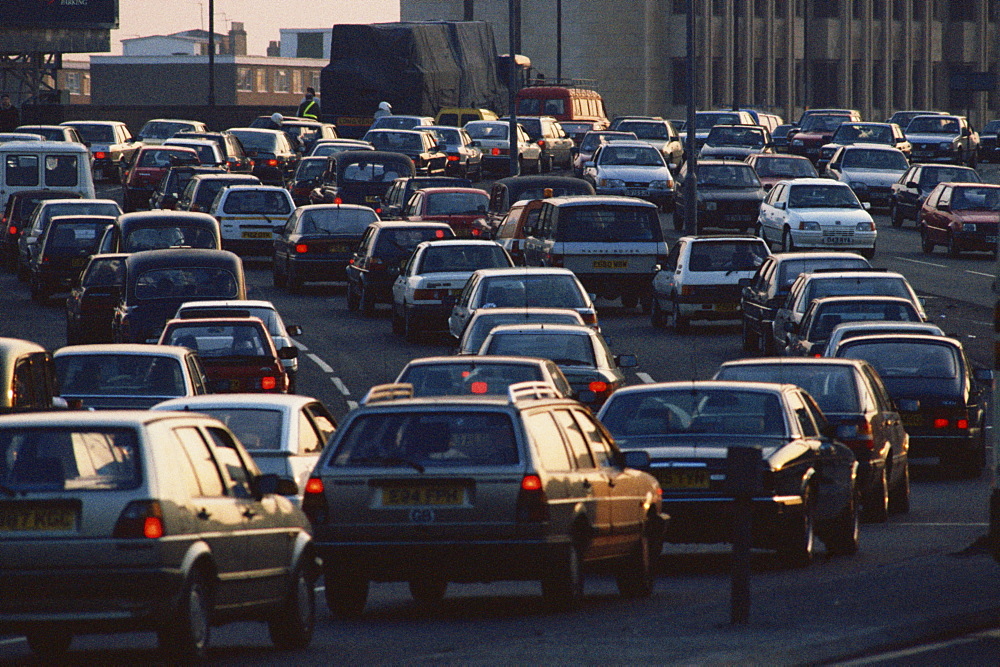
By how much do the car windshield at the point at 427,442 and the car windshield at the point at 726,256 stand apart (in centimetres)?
2046

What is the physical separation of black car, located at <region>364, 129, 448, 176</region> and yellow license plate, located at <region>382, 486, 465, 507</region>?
1709 inches

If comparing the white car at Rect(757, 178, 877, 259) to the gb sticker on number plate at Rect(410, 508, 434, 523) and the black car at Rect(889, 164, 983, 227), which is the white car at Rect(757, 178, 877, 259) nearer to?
the black car at Rect(889, 164, 983, 227)

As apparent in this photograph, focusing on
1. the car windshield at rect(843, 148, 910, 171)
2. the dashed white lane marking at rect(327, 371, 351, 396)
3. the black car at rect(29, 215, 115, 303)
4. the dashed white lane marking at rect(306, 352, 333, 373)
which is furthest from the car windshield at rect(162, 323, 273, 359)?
A: the car windshield at rect(843, 148, 910, 171)

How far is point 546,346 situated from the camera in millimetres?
22016

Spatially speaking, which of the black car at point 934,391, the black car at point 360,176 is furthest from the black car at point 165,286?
the black car at point 360,176

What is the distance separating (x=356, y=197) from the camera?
47.1 metres

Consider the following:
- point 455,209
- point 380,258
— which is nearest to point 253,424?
point 380,258

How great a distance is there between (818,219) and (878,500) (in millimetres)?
22522

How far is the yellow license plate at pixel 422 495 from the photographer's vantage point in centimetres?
1191

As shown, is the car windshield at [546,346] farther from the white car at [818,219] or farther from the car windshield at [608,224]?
the white car at [818,219]

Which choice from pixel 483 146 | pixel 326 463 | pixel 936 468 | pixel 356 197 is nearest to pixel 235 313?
pixel 936 468

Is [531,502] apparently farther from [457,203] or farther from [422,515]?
[457,203]

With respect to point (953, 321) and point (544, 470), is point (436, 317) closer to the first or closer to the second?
point (953, 321)

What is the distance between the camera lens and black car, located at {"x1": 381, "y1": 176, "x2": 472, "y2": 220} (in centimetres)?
4359
